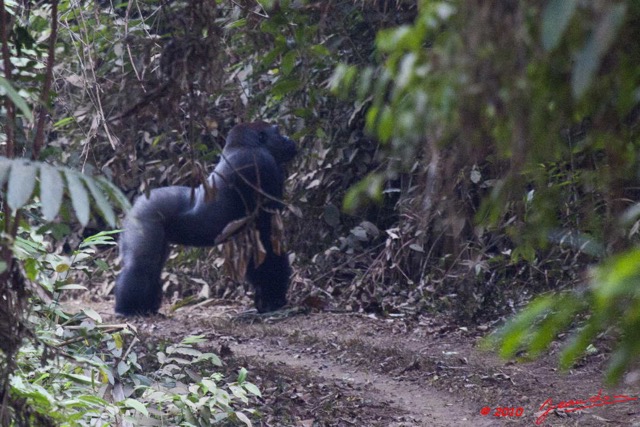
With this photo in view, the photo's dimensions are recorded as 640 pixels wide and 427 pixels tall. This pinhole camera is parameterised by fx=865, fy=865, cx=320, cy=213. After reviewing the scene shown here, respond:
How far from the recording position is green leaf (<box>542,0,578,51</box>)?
940 millimetres

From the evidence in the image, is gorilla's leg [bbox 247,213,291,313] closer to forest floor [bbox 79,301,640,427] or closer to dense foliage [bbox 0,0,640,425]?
dense foliage [bbox 0,0,640,425]

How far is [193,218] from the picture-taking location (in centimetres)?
646

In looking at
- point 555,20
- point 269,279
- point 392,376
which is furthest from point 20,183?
point 269,279

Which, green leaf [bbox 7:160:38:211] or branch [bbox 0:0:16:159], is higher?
branch [bbox 0:0:16:159]

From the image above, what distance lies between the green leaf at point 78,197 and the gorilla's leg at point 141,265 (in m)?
4.76

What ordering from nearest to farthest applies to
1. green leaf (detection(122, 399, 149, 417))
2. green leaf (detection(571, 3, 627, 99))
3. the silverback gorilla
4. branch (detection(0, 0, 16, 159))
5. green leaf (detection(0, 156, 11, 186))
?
green leaf (detection(571, 3, 627, 99))
green leaf (detection(0, 156, 11, 186))
branch (detection(0, 0, 16, 159))
green leaf (detection(122, 399, 149, 417))
the silverback gorilla

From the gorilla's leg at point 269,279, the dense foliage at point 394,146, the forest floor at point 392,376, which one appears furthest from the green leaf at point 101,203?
the gorilla's leg at point 269,279

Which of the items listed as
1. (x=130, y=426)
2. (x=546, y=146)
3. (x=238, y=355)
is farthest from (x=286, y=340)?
(x=546, y=146)

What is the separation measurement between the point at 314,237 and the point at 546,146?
21.1 ft

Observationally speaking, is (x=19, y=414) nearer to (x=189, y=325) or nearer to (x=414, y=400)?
(x=414, y=400)

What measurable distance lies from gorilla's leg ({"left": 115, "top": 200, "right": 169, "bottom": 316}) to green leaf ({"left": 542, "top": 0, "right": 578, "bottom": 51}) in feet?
18.5

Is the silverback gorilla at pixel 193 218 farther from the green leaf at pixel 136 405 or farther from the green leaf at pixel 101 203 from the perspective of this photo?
the green leaf at pixel 101 203

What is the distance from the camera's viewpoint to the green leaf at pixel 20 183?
5.14 ft

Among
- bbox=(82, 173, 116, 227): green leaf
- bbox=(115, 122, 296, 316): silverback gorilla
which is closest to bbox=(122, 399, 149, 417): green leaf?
bbox=(82, 173, 116, 227): green leaf
